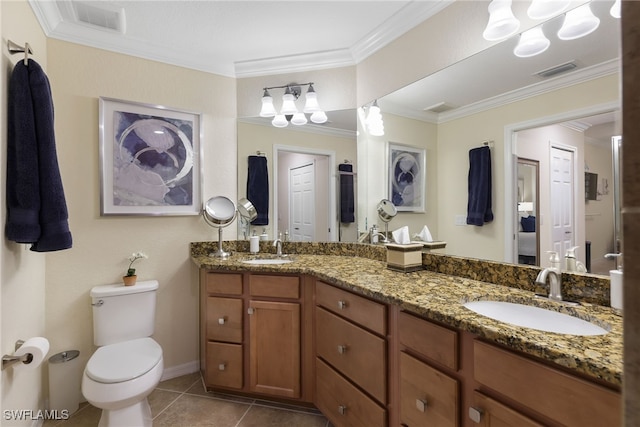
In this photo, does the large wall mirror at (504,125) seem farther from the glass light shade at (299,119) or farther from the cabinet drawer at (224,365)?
the cabinet drawer at (224,365)

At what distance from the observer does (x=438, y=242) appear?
1799 mm

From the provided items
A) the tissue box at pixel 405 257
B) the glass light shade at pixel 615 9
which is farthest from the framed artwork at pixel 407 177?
the glass light shade at pixel 615 9

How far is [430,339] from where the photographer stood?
112 centimetres

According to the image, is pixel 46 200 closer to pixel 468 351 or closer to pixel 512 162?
pixel 468 351

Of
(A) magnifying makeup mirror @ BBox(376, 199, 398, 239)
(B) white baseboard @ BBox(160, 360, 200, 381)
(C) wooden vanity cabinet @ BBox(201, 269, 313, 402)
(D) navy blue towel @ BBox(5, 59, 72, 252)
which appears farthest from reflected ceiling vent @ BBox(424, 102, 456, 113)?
(B) white baseboard @ BBox(160, 360, 200, 381)

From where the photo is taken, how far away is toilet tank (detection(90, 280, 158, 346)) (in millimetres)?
1920

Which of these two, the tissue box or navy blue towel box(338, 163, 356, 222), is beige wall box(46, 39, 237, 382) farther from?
the tissue box

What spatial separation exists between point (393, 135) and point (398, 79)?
14.2 inches

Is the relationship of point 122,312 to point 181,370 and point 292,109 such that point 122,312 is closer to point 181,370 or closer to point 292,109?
point 181,370

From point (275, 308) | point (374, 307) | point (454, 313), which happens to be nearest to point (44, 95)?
point (275, 308)

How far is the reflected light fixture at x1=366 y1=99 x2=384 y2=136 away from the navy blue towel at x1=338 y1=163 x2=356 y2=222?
32 cm

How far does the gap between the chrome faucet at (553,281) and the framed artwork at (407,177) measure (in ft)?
2.56

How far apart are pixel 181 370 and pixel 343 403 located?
4.66 ft

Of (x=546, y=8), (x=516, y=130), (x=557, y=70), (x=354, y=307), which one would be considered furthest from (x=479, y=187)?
(x=354, y=307)
